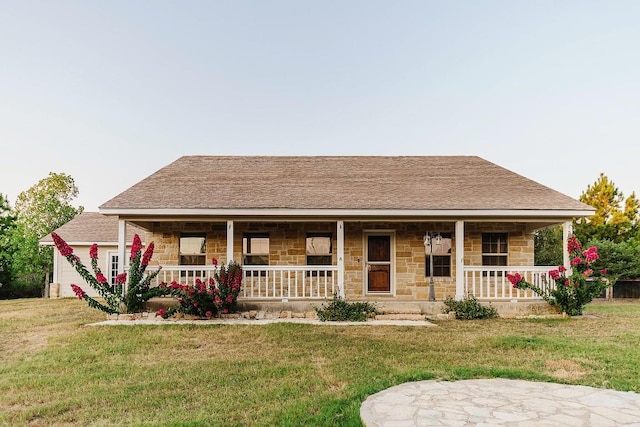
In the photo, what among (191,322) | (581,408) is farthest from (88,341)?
(581,408)

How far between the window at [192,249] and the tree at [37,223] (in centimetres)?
1440

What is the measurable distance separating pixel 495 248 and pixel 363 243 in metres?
3.93

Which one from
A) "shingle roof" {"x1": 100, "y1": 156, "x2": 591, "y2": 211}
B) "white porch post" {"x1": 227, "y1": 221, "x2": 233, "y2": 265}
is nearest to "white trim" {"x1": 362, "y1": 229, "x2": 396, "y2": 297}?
"shingle roof" {"x1": 100, "y1": 156, "x2": 591, "y2": 211}

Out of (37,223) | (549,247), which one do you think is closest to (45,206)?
(37,223)

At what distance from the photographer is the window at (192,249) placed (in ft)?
44.6

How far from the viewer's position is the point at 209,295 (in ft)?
35.6

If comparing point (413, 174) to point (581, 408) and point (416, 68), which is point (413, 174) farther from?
point (581, 408)

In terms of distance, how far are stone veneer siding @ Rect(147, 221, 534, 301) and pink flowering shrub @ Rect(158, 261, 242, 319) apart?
7.14ft

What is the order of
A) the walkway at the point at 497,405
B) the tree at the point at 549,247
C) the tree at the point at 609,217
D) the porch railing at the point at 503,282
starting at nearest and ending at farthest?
the walkway at the point at 497,405, the porch railing at the point at 503,282, the tree at the point at 609,217, the tree at the point at 549,247

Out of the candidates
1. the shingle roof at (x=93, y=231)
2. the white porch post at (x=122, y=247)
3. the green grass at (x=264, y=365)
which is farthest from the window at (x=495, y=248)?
the shingle roof at (x=93, y=231)

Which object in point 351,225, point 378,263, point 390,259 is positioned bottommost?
point 378,263

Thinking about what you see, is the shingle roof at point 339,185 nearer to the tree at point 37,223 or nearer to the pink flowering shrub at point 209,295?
the pink flowering shrub at point 209,295

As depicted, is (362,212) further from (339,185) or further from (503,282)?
(503,282)

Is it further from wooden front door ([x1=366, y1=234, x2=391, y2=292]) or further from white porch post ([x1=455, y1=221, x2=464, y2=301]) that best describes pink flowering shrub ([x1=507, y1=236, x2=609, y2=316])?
wooden front door ([x1=366, y1=234, x2=391, y2=292])
